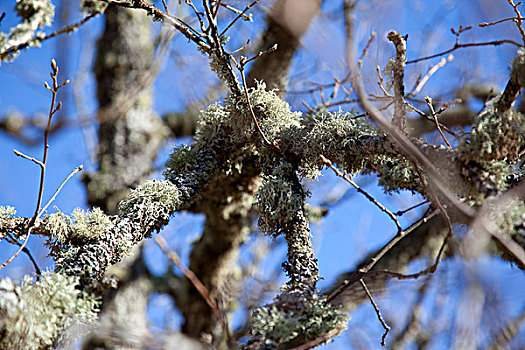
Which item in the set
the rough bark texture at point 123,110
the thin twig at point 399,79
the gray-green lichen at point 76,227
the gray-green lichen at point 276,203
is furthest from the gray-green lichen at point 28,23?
the rough bark texture at point 123,110

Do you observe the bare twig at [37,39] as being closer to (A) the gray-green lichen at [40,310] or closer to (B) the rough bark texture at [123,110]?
(A) the gray-green lichen at [40,310]

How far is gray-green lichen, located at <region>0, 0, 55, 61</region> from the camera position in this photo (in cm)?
71

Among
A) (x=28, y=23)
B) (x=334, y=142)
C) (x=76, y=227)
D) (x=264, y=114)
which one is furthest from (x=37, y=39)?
(x=334, y=142)

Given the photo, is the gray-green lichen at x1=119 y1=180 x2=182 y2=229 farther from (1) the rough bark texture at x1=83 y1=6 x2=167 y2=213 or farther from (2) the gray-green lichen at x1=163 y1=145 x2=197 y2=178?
(1) the rough bark texture at x1=83 y1=6 x2=167 y2=213

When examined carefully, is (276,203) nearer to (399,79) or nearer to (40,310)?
(399,79)

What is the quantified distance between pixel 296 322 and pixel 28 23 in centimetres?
71

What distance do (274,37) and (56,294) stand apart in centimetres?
131

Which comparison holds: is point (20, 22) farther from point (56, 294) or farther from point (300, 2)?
point (300, 2)

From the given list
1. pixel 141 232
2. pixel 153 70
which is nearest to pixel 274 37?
pixel 153 70

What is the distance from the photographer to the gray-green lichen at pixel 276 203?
985mm

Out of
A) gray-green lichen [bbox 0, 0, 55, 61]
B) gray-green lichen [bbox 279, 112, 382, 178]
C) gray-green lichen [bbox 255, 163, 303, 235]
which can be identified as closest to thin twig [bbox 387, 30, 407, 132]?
gray-green lichen [bbox 279, 112, 382, 178]

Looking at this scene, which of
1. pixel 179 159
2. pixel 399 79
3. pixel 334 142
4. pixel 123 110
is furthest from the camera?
pixel 123 110

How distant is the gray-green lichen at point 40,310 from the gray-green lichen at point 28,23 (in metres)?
0.40

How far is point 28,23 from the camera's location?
74cm
